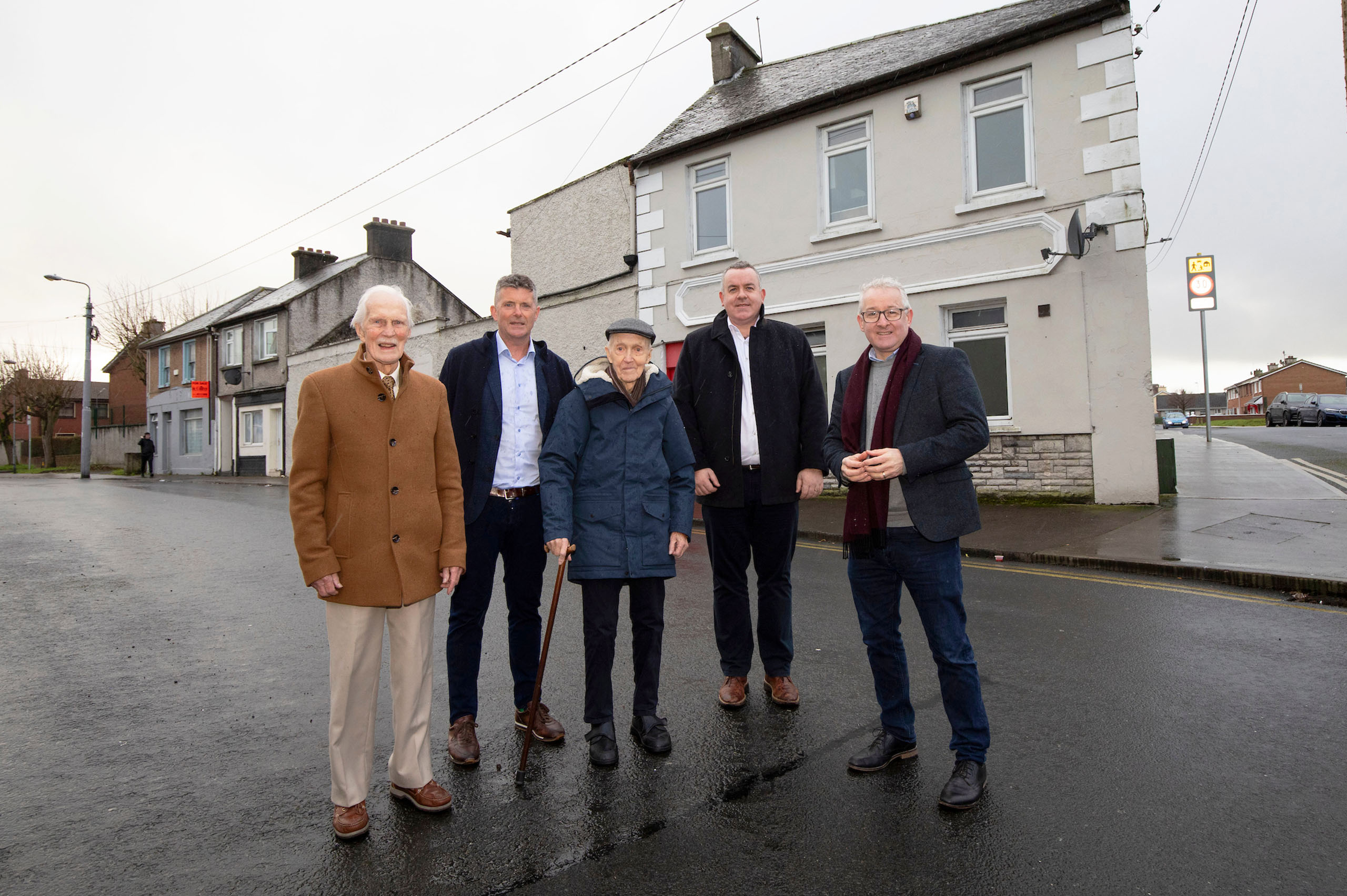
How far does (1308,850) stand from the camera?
251 centimetres

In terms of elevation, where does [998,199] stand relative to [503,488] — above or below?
above

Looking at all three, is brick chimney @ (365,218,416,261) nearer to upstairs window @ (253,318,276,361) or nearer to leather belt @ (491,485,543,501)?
upstairs window @ (253,318,276,361)

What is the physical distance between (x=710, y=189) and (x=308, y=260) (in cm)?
2412

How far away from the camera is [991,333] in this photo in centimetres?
1177

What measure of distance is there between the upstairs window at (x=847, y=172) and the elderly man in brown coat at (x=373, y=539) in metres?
11.4

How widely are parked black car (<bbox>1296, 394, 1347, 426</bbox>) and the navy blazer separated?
41820mm

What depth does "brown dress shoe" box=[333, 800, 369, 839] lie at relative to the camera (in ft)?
8.87

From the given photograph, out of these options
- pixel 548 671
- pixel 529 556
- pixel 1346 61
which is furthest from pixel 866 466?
pixel 1346 61

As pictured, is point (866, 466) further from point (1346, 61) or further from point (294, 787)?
point (1346, 61)

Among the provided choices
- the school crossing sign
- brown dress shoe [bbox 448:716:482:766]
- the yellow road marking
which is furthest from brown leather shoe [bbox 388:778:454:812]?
the school crossing sign

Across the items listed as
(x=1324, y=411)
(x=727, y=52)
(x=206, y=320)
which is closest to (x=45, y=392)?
(x=206, y=320)

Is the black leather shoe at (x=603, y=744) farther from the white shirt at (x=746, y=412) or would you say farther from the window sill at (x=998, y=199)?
the window sill at (x=998, y=199)

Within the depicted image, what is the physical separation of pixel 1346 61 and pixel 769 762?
875 cm

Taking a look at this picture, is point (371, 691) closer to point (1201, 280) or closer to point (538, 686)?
point (538, 686)
